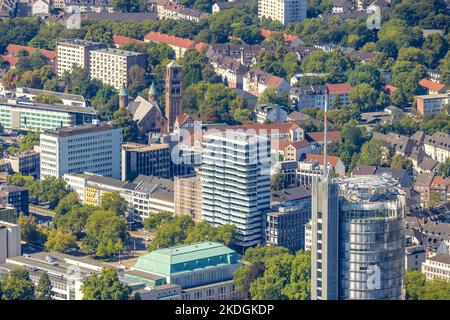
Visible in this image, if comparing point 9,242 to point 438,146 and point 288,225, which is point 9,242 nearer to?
point 288,225

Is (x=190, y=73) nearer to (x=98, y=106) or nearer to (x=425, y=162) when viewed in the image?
(x=98, y=106)

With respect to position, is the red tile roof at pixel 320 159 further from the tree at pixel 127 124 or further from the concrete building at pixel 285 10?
the concrete building at pixel 285 10

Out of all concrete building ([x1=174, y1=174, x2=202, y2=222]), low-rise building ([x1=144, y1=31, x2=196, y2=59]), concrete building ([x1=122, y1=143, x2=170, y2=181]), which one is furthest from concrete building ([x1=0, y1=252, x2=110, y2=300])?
low-rise building ([x1=144, y1=31, x2=196, y2=59])

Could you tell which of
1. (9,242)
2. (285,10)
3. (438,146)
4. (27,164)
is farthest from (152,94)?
(9,242)

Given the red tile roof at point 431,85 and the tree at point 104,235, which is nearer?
the tree at point 104,235

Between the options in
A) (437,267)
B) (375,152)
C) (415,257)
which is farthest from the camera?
(375,152)

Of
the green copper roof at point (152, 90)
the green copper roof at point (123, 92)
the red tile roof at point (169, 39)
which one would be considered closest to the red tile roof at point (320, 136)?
the green copper roof at point (152, 90)
